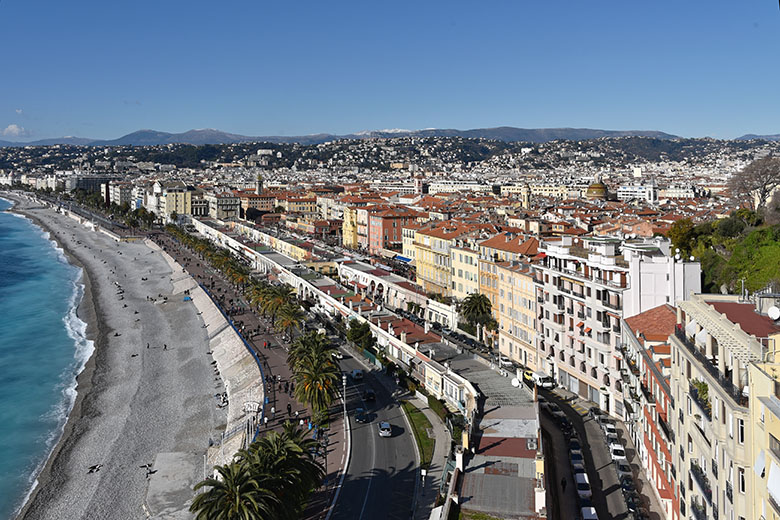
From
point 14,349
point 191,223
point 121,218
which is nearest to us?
point 14,349

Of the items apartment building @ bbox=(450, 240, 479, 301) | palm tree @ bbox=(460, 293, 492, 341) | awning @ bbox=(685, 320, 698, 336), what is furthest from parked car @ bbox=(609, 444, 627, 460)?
apartment building @ bbox=(450, 240, 479, 301)

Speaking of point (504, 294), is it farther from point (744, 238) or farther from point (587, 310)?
point (744, 238)

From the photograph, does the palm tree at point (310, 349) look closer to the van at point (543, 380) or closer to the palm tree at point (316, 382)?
the palm tree at point (316, 382)

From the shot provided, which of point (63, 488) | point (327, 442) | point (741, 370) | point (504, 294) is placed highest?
point (741, 370)

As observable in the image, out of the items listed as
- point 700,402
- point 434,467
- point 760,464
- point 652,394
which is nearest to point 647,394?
point 652,394

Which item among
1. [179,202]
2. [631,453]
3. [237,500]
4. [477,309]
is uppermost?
[179,202]

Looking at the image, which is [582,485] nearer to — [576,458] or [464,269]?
[576,458]

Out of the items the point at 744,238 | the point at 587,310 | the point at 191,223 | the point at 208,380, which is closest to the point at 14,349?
the point at 208,380
